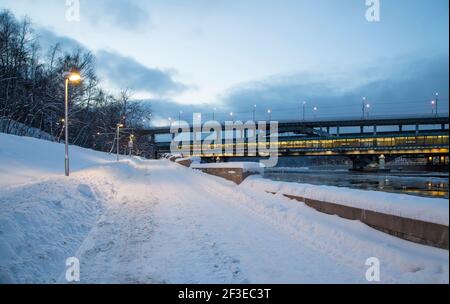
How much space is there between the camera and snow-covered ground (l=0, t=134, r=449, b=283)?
5.50 m

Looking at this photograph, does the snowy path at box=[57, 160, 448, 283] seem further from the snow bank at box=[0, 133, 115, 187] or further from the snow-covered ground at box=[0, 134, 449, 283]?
the snow bank at box=[0, 133, 115, 187]

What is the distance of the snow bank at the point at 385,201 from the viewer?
5.76 m

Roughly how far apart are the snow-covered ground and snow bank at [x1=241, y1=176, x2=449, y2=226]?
1.71 feet

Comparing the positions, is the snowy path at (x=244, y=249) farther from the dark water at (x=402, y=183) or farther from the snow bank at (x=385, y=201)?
the dark water at (x=402, y=183)

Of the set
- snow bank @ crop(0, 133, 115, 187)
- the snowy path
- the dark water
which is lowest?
the snowy path

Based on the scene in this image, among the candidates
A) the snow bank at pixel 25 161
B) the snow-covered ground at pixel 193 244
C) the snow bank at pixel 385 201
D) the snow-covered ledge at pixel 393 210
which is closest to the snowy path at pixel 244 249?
the snow-covered ground at pixel 193 244

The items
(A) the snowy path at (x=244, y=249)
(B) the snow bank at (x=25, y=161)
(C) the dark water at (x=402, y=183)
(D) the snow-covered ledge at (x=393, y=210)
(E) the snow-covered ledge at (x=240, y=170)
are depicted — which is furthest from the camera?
(E) the snow-covered ledge at (x=240, y=170)

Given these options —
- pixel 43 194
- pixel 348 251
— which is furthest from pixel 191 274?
pixel 43 194

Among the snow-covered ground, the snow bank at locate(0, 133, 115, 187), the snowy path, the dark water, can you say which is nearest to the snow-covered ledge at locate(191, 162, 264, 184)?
the dark water

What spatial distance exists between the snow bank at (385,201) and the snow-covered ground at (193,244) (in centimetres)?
52

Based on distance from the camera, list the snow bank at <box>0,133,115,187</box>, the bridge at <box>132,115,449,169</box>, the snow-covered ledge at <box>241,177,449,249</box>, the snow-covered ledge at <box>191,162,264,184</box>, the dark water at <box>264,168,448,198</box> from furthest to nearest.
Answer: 1. the bridge at <box>132,115,449,169</box>
2. the snow-covered ledge at <box>191,162,264,184</box>
3. the snow bank at <box>0,133,115,187</box>
4. the dark water at <box>264,168,448,198</box>
5. the snow-covered ledge at <box>241,177,449,249</box>

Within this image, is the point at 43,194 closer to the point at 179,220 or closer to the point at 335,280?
the point at 179,220

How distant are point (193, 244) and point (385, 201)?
4395mm

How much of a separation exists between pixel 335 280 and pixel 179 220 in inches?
227
